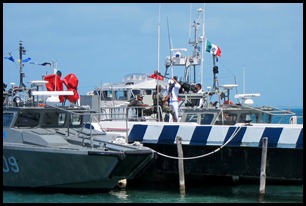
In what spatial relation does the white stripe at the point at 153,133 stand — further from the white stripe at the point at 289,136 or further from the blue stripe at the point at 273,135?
the white stripe at the point at 289,136

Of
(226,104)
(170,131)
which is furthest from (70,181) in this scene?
(226,104)

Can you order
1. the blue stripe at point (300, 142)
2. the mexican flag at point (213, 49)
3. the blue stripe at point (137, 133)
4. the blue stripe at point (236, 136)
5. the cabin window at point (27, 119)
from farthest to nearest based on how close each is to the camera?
the mexican flag at point (213, 49) → the blue stripe at point (137, 133) → the cabin window at point (27, 119) → the blue stripe at point (236, 136) → the blue stripe at point (300, 142)

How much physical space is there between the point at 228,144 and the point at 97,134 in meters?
3.72

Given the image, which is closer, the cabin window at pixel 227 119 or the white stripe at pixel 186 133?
the white stripe at pixel 186 133

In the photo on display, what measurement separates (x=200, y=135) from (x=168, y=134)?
97cm

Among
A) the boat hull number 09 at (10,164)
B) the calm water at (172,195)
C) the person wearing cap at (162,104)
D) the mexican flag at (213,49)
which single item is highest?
the mexican flag at (213,49)

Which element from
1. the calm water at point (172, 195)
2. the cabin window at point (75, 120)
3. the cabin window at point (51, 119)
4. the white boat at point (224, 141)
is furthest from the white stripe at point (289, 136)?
the cabin window at point (51, 119)

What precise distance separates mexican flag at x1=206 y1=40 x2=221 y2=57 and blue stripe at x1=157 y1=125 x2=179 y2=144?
Result: 593 cm

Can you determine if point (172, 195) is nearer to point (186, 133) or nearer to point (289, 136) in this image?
point (186, 133)

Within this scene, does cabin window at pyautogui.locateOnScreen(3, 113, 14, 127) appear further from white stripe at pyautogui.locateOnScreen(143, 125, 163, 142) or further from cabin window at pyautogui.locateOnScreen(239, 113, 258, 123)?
cabin window at pyautogui.locateOnScreen(239, 113, 258, 123)

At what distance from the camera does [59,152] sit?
17.6m

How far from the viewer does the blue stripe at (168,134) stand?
1911 centimetres

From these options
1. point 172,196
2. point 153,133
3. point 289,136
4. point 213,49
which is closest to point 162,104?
point 153,133

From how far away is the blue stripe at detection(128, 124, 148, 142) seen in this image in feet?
64.1
